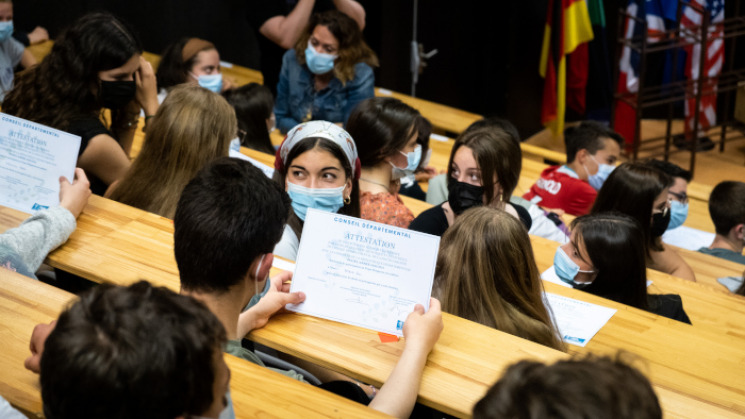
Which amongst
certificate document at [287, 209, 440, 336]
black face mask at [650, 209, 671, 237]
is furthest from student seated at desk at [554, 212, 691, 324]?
certificate document at [287, 209, 440, 336]

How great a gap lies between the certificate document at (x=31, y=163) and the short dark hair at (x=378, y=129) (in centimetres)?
147

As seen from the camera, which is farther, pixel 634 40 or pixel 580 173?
pixel 634 40

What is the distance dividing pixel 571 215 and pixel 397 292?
306 cm

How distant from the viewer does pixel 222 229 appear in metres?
1.81

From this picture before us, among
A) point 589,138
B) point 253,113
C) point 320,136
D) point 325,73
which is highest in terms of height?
point 320,136

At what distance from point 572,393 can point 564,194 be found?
3.92 metres

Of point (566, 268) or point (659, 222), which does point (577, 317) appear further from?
point (659, 222)

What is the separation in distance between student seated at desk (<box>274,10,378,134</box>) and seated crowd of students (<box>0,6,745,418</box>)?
0.05 feet

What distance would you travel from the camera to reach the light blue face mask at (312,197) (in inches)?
111

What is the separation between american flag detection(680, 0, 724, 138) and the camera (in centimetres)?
740

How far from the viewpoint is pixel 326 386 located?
6.37 feet

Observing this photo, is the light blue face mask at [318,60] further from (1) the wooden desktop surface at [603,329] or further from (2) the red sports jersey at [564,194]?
(1) the wooden desktop surface at [603,329]

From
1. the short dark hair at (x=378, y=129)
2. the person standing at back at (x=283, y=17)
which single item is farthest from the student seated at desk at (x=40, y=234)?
the person standing at back at (x=283, y=17)

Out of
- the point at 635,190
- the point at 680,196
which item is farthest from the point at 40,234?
the point at 680,196
